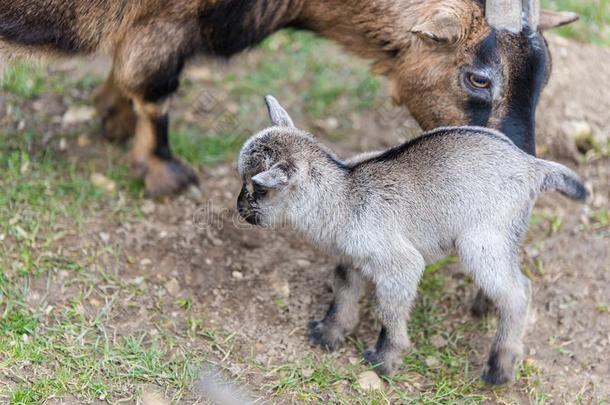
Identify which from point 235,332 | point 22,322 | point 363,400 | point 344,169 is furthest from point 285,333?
point 22,322

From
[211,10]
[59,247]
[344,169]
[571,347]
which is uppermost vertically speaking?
[211,10]

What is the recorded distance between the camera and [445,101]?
16.9 ft

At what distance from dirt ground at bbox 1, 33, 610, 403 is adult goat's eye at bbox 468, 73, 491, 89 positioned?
3.92 feet

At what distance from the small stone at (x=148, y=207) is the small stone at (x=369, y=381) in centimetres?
187

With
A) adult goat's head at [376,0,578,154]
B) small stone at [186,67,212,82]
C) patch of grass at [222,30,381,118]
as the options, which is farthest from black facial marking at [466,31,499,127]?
small stone at [186,67,212,82]

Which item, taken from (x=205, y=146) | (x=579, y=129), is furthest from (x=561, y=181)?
(x=205, y=146)

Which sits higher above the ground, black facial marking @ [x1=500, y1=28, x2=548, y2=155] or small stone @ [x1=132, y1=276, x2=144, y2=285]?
black facial marking @ [x1=500, y1=28, x2=548, y2=155]

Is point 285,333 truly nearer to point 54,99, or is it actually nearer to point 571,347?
point 571,347

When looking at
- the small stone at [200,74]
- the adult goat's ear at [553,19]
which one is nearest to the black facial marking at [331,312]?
the adult goat's ear at [553,19]

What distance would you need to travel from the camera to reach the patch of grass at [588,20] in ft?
24.2

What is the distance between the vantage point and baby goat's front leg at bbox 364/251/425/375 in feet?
14.8

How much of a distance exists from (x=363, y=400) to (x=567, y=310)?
1.47 metres

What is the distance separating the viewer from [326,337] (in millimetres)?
4949

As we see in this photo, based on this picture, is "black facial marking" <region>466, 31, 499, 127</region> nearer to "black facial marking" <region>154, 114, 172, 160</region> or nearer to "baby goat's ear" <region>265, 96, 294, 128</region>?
"baby goat's ear" <region>265, 96, 294, 128</region>
